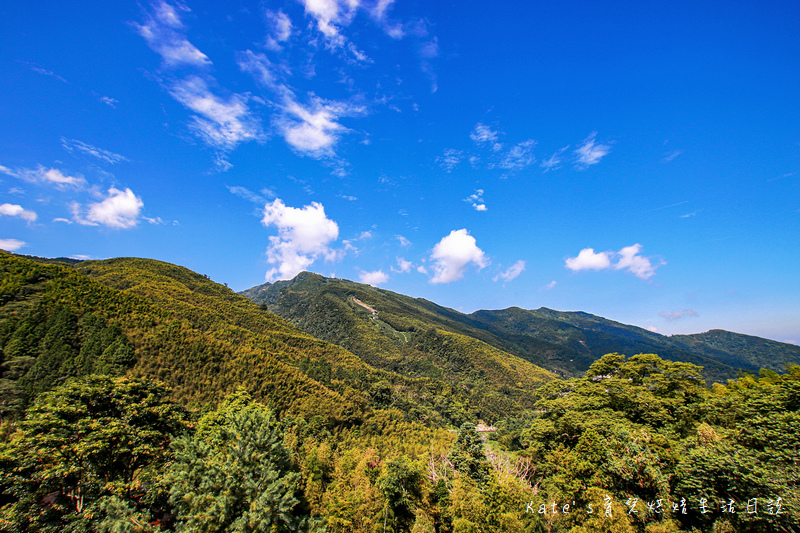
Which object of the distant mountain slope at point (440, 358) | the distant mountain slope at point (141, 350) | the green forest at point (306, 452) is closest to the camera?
the green forest at point (306, 452)

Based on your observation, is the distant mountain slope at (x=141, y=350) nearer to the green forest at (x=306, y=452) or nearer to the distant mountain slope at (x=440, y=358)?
the green forest at (x=306, y=452)

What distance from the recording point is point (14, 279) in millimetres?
41750

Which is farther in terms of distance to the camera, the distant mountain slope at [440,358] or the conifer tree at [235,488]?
the distant mountain slope at [440,358]

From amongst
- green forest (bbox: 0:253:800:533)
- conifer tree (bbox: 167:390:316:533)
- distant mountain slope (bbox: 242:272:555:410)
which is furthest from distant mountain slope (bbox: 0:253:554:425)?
distant mountain slope (bbox: 242:272:555:410)

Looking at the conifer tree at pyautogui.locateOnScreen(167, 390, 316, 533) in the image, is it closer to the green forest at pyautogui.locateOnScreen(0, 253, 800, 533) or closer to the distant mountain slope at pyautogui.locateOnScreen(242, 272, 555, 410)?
the green forest at pyautogui.locateOnScreen(0, 253, 800, 533)

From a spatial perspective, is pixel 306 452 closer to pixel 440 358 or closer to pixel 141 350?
pixel 141 350

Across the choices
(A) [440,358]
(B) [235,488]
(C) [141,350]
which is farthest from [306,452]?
(A) [440,358]

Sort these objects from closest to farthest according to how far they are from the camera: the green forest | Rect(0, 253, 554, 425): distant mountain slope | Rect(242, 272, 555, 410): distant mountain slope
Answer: the green forest → Rect(0, 253, 554, 425): distant mountain slope → Rect(242, 272, 555, 410): distant mountain slope

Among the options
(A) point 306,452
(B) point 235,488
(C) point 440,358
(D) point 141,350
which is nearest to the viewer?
(B) point 235,488

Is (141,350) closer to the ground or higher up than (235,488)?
higher up

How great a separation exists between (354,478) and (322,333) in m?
169

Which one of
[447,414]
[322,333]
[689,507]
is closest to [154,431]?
[689,507]

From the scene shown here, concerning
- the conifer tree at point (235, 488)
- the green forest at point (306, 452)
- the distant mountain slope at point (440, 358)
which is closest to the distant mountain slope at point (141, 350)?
the green forest at point (306, 452)

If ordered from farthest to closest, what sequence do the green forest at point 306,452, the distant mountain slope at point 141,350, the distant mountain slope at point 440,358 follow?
the distant mountain slope at point 440,358
the distant mountain slope at point 141,350
the green forest at point 306,452
